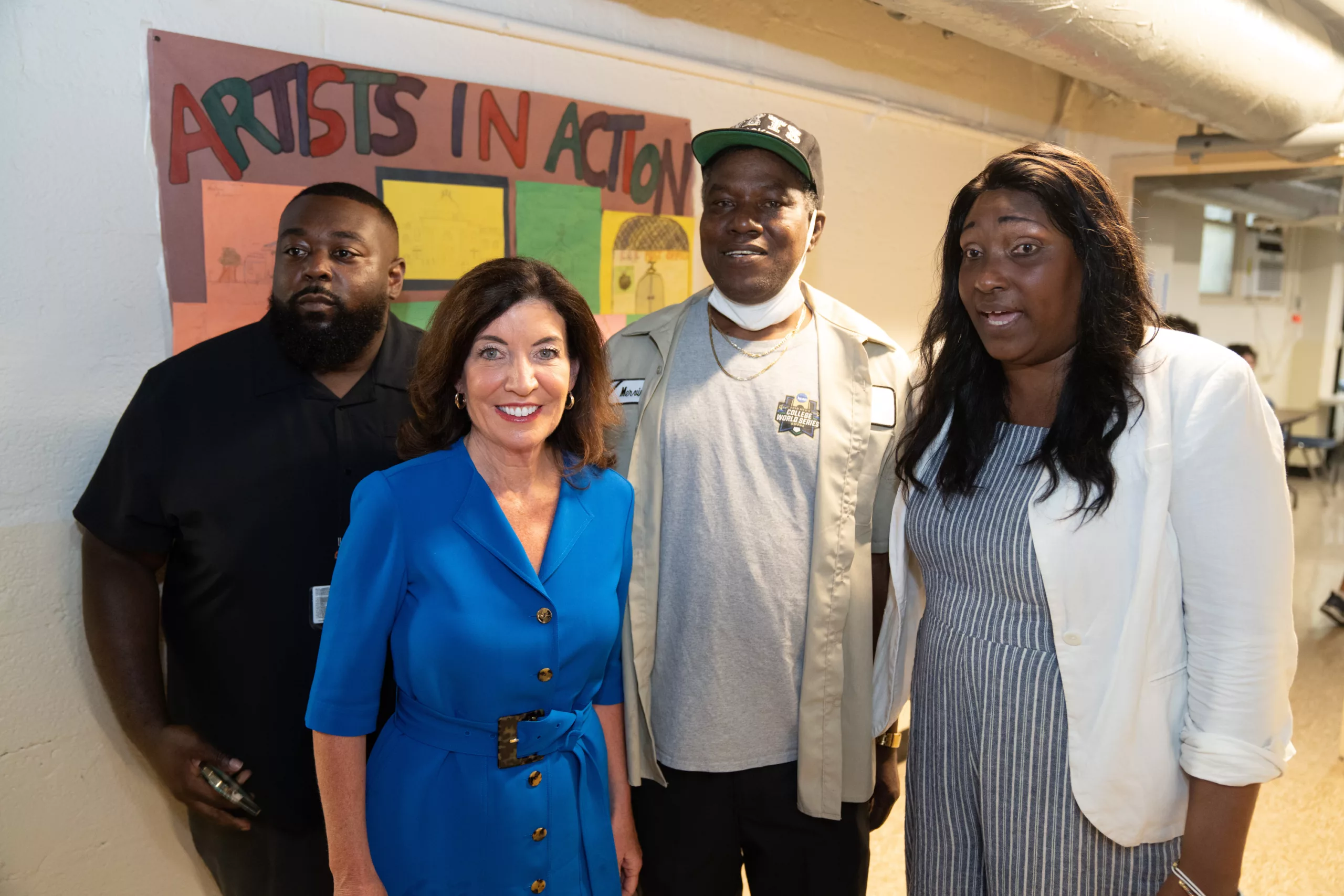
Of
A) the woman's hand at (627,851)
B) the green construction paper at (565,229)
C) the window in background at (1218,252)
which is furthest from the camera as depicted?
the window in background at (1218,252)

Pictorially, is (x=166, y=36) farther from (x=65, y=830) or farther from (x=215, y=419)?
(x=65, y=830)

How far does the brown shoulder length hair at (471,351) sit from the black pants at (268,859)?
34.9 inches

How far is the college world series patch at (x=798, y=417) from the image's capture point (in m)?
1.77

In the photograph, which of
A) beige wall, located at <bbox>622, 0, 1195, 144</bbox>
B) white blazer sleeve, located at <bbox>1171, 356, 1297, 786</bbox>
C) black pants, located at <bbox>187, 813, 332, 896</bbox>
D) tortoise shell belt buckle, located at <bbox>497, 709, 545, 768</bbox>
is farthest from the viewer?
beige wall, located at <bbox>622, 0, 1195, 144</bbox>

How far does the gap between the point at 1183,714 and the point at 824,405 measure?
32.4 inches

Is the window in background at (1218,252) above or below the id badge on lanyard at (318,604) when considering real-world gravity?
above

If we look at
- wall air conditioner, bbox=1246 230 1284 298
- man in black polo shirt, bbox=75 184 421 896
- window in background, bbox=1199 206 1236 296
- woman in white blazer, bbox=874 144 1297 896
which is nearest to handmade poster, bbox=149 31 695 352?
man in black polo shirt, bbox=75 184 421 896

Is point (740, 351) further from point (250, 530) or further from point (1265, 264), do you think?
point (1265, 264)

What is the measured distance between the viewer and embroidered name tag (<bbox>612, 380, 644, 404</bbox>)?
181 centimetres

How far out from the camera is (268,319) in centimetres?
179

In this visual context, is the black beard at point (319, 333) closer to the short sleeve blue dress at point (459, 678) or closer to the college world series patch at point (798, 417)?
the short sleeve blue dress at point (459, 678)

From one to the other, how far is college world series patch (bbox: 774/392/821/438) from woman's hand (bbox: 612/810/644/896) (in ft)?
2.70

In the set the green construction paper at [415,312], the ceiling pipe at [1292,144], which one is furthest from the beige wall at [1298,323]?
the green construction paper at [415,312]

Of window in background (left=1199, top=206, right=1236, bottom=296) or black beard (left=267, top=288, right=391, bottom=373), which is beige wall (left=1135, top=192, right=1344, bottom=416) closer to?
window in background (left=1199, top=206, right=1236, bottom=296)
